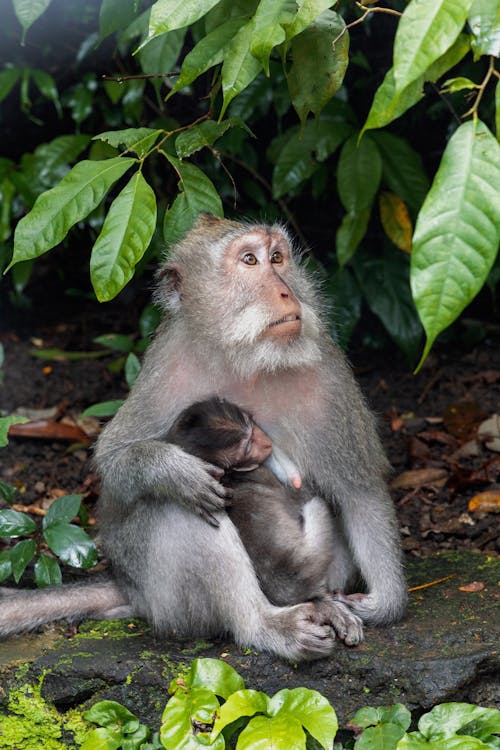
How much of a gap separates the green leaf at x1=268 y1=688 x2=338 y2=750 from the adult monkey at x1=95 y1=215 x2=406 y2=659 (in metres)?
0.35

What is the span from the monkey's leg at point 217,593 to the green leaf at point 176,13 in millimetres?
2003

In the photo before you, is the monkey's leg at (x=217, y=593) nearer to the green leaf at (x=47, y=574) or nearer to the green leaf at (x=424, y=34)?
the green leaf at (x=47, y=574)

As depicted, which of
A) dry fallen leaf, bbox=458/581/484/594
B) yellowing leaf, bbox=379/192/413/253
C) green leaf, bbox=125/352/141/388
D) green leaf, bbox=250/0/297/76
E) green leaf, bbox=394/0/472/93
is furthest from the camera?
yellowing leaf, bbox=379/192/413/253

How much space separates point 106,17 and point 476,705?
10.9 feet

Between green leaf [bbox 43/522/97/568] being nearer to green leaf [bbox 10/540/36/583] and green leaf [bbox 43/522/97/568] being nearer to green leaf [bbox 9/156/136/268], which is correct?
green leaf [bbox 10/540/36/583]

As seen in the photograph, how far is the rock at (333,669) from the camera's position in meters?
Answer: 4.20

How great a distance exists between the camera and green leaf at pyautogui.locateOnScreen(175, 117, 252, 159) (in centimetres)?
484

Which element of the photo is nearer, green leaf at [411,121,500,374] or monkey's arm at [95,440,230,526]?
green leaf at [411,121,500,374]

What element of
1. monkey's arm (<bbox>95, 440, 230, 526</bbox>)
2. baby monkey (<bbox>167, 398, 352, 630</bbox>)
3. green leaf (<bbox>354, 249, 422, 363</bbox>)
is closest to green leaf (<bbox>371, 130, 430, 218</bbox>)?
green leaf (<bbox>354, 249, 422, 363</bbox>)

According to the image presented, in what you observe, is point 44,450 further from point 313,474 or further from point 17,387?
point 313,474

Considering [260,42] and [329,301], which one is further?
[329,301]

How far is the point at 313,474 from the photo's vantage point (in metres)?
4.89

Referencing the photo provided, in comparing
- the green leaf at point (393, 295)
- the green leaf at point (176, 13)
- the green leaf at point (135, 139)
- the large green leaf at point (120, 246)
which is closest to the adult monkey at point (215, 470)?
the green leaf at point (135, 139)

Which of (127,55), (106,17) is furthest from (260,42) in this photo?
(127,55)
